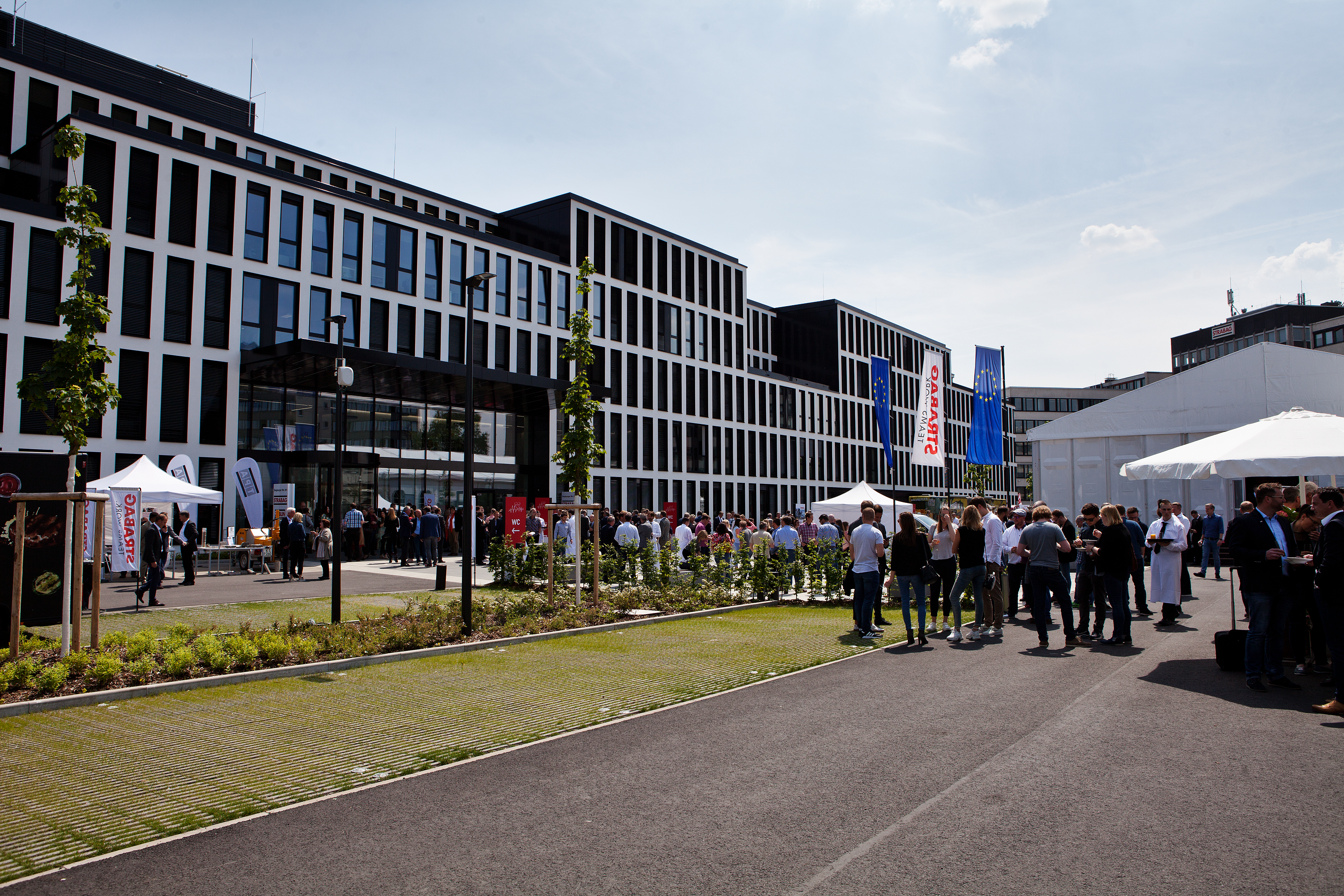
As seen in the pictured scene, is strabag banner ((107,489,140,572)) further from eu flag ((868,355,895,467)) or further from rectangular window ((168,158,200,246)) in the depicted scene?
eu flag ((868,355,895,467))

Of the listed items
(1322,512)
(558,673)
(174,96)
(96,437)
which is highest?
(174,96)

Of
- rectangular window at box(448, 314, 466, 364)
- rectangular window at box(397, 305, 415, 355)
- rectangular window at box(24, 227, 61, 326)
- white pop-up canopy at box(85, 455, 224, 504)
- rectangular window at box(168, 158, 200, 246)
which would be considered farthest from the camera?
rectangular window at box(448, 314, 466, 364)

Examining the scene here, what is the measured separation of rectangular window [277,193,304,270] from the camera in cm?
3303

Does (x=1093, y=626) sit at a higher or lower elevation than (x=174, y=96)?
lower

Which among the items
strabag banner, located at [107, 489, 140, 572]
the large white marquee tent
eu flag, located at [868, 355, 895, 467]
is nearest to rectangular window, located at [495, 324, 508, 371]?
eu flag, located at [868, 355, 895, 467]

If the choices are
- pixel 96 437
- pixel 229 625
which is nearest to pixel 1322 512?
pixel 229 625

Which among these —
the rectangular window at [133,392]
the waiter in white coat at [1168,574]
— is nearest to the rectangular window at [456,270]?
the rectangular window at [133,392]

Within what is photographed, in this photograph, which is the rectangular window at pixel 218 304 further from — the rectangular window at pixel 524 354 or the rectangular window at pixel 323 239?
the rectangular window at pixel 524 354

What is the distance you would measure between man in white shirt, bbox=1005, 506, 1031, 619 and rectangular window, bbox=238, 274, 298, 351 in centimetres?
2725

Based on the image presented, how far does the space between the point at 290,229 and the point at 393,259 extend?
15.5 ft

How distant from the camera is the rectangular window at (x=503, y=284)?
4175 cm

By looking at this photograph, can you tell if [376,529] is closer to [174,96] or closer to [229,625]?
[229,625]

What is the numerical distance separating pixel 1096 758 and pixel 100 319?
45.1 ft

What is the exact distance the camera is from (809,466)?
66562 mm
